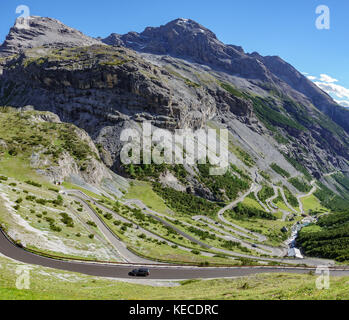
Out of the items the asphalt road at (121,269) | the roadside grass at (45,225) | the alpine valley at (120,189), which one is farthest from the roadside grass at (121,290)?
the roadside grass at (45,225)

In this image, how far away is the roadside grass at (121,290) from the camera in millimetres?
17703

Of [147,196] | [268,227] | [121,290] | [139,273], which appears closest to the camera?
[121,290]

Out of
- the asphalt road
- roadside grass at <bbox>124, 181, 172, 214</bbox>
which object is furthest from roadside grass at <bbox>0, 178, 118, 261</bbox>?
roadside grass at <bbox>124, 181, 172, 214</bbox>

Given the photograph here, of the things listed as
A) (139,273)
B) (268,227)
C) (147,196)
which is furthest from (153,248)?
(268,227)

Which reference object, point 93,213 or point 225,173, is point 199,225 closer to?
point 93,213

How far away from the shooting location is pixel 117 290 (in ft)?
78.8

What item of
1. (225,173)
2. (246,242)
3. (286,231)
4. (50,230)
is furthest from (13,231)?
(225,173)

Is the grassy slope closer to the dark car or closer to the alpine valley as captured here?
the dark car

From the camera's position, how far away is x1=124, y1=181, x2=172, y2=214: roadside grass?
98438 mm

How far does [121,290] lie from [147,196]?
80291 millimetres

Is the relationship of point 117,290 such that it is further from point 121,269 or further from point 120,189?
point 120,189

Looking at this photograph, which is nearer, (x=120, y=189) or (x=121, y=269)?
(x=121, y=269)

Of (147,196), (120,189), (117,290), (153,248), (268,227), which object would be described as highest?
(120,189)

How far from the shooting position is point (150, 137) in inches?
5315
